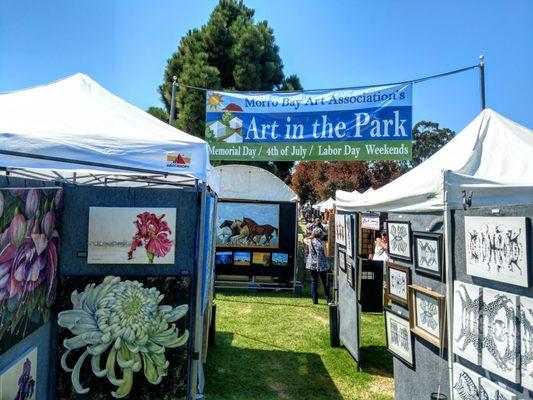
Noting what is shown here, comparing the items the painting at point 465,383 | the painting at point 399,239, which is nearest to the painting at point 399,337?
the painting at point 399,239

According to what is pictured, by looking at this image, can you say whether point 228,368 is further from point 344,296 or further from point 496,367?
point 496,367

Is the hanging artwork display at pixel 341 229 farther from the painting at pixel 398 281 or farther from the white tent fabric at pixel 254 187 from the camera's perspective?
the white tent fabric at pixel 254 187

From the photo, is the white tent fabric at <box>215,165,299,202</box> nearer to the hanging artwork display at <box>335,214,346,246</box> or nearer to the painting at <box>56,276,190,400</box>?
the hanging artwork display at <box>335,214,346,246</box>

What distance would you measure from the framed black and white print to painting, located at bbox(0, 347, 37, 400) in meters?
2.88

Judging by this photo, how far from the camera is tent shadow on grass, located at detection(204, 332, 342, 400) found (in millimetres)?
4141

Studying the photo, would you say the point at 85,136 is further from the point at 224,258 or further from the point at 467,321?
the point at 224,258

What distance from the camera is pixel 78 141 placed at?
85.6 inches

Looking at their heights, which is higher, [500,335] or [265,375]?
[500,335]

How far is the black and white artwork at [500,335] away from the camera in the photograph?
2.03 metres

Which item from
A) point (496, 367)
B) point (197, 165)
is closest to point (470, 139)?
point (496, 367)

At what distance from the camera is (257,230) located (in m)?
9.58

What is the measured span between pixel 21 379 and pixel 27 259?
28.9 inches

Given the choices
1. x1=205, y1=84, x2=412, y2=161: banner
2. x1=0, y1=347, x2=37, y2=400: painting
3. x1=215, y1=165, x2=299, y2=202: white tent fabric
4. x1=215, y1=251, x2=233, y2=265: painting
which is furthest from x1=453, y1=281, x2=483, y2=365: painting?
x1=215, y1=251, x2=233, y2=265: painting

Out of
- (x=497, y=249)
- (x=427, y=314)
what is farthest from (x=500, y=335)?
(x=427, y=314)
